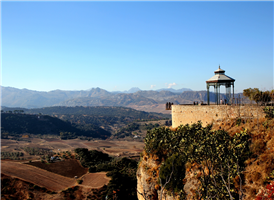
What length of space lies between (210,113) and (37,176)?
4210 cm

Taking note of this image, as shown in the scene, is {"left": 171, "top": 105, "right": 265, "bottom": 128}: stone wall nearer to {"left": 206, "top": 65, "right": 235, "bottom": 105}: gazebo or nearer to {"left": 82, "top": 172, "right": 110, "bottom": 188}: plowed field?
{"left": 206, "top": 65, "right": 235, "bottom": 105}: gazebo

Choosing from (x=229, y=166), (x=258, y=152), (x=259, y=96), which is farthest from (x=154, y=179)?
(x=259, y=96)

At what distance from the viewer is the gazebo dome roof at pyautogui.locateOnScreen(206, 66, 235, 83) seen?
2394cm

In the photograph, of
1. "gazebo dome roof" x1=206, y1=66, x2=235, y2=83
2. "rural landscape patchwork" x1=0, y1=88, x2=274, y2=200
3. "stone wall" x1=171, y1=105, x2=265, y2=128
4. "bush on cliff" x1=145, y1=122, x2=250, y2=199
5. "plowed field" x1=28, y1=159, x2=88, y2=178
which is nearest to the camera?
"rural landscape patchwork" x1=0, y1=88, x2=274, y2=200

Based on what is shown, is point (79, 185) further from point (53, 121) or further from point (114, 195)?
point (53, 121)

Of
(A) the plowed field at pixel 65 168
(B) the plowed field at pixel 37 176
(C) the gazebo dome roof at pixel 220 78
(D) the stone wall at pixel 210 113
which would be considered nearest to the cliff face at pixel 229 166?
(D) the stone wall at pixel 210 113

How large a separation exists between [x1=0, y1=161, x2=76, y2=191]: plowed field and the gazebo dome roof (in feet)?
121

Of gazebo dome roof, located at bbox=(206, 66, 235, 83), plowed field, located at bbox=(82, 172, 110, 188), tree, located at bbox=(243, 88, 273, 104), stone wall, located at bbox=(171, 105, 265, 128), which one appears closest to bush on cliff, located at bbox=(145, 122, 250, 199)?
stone wall, located at bbox=(171, 105, 265, 128)

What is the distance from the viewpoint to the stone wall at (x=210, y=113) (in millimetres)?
20344

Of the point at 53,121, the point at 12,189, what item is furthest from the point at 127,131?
the point at 12,189

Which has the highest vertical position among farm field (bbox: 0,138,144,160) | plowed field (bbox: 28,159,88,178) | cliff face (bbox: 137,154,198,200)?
cliff face (bbox: 137,154,198,200)

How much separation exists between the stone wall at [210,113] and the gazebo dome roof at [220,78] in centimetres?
338

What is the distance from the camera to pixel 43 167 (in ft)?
173

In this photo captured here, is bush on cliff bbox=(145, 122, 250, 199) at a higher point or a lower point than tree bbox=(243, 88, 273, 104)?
lower
